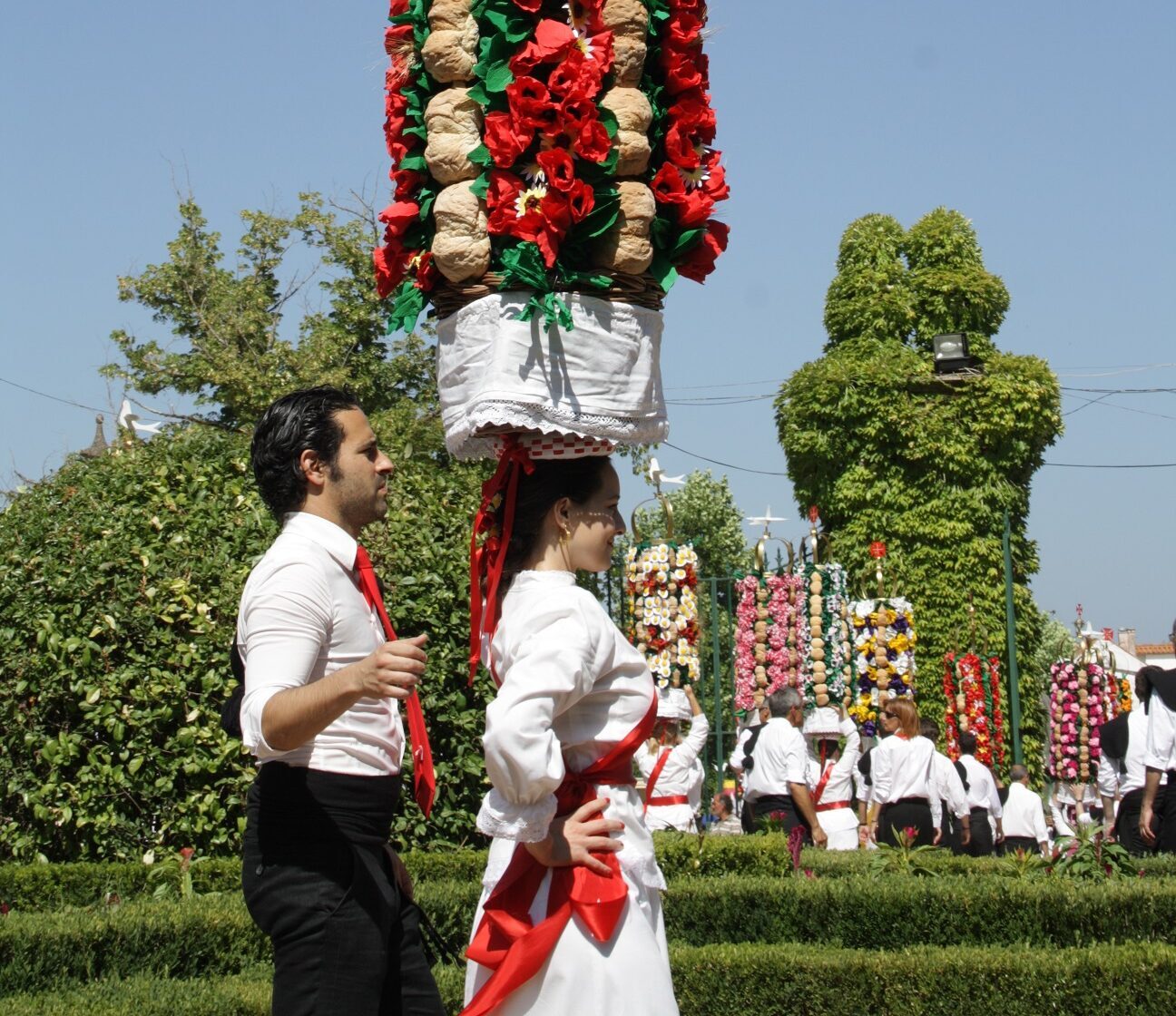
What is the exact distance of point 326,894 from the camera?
3.06 m

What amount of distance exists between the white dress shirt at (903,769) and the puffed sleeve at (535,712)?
8.03 meters

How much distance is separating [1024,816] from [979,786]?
2.13 ft

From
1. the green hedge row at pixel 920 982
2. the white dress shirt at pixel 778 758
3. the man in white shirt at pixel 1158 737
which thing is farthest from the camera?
the white dress shirt at pixel 778 758

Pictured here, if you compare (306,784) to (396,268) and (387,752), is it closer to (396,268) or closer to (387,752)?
(387,752)

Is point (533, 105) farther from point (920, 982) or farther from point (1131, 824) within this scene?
point (1131, 824)

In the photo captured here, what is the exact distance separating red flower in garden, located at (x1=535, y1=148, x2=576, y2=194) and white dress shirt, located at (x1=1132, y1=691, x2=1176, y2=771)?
6472 millimetres

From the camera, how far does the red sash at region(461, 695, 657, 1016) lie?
305 cm

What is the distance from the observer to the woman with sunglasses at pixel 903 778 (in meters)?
10.7

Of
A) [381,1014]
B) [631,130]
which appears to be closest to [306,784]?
[381,1014]

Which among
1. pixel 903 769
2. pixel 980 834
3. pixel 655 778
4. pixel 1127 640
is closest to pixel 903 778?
pixel 903 769

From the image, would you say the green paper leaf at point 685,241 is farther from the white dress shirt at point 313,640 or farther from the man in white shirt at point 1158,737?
the man in white shirt at point 1158,737

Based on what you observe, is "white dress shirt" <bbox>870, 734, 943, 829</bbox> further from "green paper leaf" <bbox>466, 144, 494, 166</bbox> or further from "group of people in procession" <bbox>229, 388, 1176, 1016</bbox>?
"green paper leaf" <bbox>466, 144, 494, 166</bbox>

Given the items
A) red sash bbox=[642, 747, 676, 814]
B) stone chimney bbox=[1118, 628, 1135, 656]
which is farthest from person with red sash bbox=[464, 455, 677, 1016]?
stone chimney bbox=[1118, 628, 1135, 656]

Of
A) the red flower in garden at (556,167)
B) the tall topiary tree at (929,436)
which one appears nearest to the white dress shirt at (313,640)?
the red flower in garden at (556,167)
